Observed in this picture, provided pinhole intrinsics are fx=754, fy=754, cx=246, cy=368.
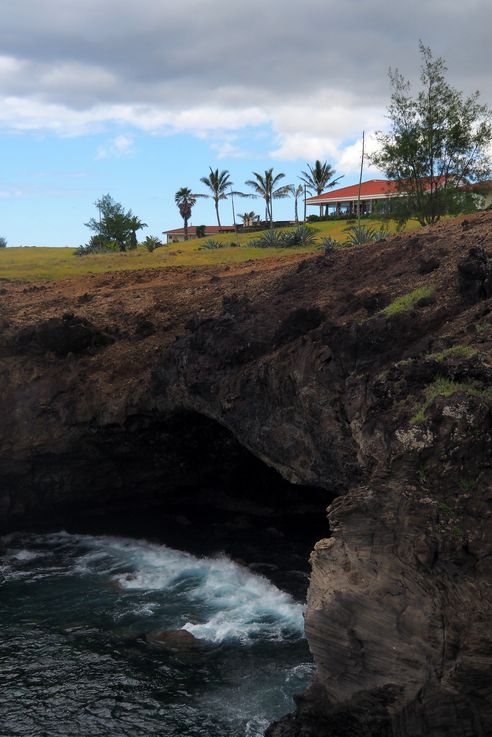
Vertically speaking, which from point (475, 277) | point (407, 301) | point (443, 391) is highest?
point (475, 277)

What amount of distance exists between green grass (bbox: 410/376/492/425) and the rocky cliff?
0.20ft

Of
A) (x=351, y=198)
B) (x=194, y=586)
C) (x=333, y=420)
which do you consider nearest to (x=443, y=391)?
(x=333, y=420)

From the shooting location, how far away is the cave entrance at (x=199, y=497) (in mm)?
26828

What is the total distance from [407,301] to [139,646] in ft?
39.6

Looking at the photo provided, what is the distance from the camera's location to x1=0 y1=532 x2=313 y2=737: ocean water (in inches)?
683

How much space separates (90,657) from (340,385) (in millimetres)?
9797

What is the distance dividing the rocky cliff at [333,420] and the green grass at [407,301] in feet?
0.24

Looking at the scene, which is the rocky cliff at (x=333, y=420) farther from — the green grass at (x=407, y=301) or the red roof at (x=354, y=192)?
the red roof at (x=354, y=192)

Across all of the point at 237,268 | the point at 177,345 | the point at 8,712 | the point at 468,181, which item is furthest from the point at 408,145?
the point at 8,712

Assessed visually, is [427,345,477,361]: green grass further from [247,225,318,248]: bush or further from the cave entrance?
[247,225,318,248]: bush

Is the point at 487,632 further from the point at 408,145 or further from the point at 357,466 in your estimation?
the point at 408,145

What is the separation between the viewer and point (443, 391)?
15055mm

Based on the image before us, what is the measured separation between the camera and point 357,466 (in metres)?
19.6

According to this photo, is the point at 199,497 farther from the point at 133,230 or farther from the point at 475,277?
the point at 133,230
